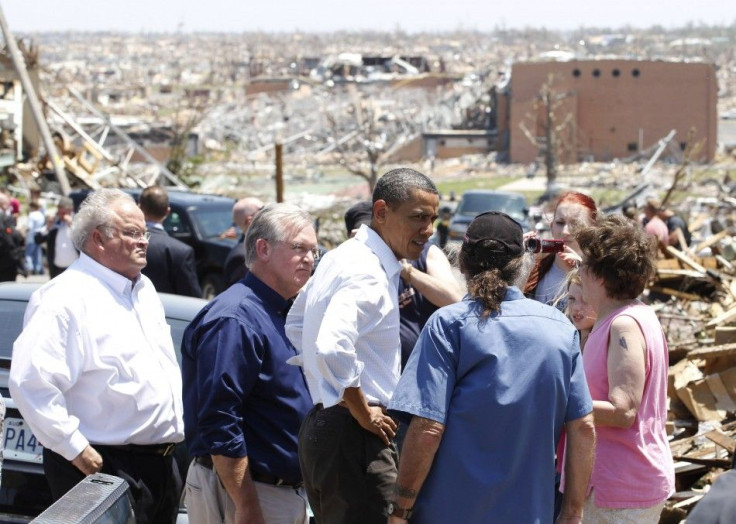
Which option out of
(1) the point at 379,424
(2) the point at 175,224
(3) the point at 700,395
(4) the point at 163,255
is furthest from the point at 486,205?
(1) the point at 379,424

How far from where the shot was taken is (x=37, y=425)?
4.45 meters

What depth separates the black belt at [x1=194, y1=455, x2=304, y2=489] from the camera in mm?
4441

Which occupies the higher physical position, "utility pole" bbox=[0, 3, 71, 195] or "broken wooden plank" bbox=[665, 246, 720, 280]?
"utility pole" bbox=[0, 3, 71, 195]

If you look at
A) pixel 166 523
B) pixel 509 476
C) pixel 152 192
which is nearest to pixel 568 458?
pixel 509 476

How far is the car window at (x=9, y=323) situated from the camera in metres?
5.95

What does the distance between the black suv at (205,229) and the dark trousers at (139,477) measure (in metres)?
10.1

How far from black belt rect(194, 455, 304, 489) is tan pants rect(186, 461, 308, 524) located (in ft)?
0.04

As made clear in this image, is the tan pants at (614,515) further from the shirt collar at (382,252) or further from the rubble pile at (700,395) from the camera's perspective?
the shirt collar at (382,252)

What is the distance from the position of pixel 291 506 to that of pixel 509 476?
1.17 m

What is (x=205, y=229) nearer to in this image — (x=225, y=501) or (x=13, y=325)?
(x=13, y=325)

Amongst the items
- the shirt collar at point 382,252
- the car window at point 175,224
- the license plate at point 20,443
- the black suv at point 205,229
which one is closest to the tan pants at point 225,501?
the shirt collar at point 382,252

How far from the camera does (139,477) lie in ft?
15.6

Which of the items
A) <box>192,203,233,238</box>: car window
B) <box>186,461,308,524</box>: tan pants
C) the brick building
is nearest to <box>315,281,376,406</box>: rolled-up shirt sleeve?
<box>186,461,308,524</box>: tan pants

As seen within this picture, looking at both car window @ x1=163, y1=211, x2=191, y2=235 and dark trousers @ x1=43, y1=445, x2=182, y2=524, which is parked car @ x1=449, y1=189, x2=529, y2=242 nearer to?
car window @ x1=163, y1=211, x2=191, y2=235
